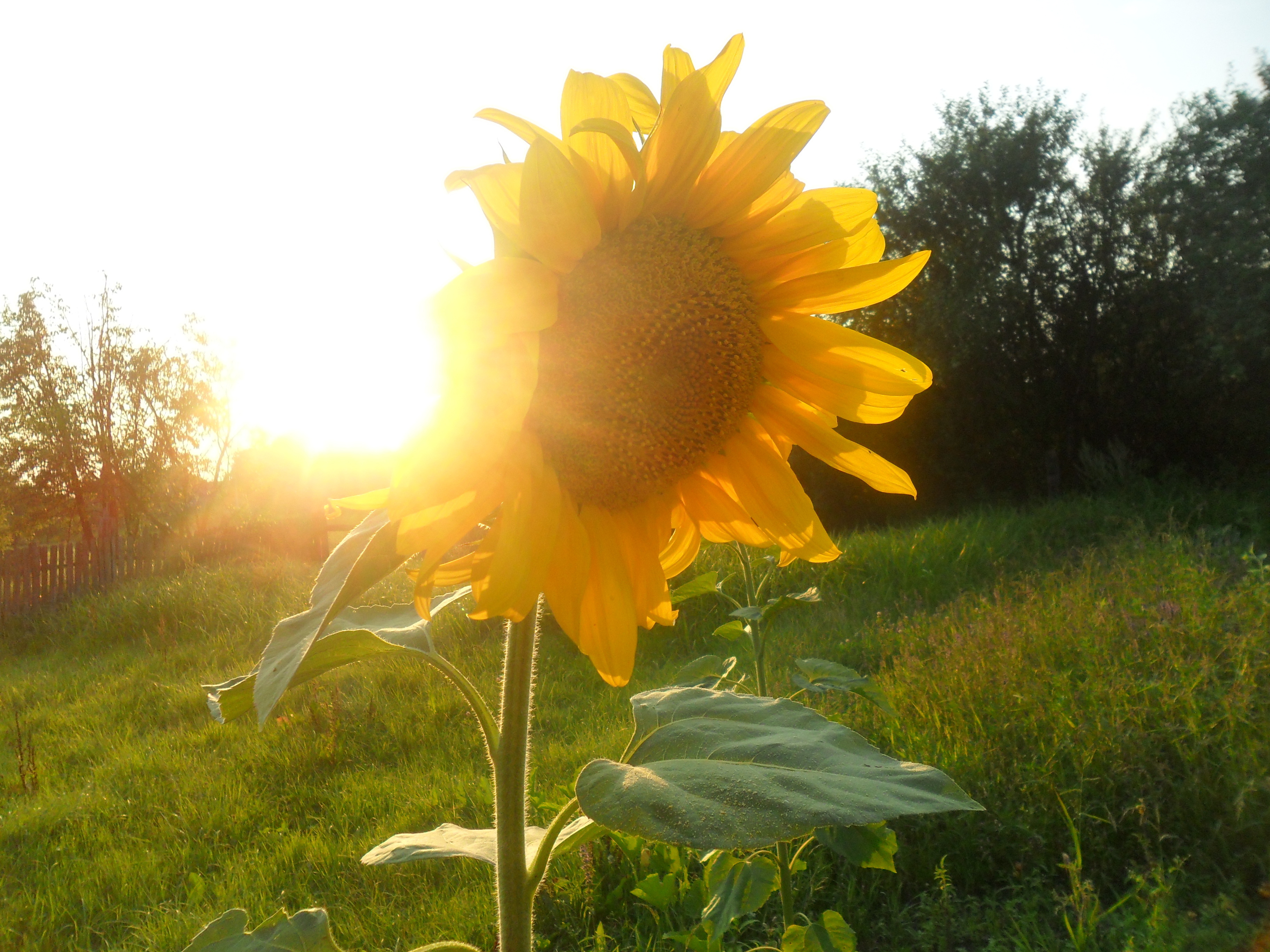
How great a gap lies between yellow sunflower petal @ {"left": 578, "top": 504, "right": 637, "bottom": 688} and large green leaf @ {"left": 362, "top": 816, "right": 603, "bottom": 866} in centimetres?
18

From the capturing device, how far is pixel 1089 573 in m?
6.47

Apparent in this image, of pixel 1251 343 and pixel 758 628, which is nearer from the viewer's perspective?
pixel 758 628

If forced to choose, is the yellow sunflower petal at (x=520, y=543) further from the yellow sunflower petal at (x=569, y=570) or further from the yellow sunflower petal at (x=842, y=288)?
the yellow sunflower petal at (x=842, y=288)

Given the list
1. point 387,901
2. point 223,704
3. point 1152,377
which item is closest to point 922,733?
point 387,901

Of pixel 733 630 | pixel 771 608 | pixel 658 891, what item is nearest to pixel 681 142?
pixel 771 608

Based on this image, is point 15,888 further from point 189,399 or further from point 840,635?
point 189,399

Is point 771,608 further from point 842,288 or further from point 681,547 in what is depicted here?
point 842,288

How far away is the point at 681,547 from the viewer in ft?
3.39

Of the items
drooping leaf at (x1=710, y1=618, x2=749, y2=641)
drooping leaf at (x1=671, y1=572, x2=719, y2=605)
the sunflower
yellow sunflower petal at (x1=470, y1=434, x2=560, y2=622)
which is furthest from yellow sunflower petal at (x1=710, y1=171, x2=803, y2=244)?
drooping leaf at (x1=710, y1=618, x2=749, y2=641)

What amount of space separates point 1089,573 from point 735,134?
21.7 feet

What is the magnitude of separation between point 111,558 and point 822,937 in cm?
1417

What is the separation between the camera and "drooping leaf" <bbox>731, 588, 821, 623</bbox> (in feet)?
7.07

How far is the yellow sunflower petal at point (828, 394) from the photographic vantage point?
3.15 feet

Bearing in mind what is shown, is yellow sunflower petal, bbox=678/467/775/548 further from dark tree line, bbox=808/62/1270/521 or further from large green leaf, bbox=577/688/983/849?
dark tree line, bbox=808/62/1270/521
